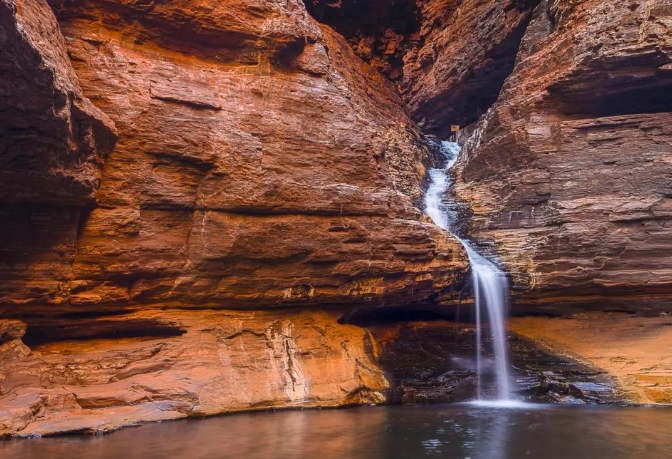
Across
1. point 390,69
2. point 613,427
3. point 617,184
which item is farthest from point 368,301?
point 390,69

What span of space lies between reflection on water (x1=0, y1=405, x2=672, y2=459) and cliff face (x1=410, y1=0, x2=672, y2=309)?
4194 millimetres

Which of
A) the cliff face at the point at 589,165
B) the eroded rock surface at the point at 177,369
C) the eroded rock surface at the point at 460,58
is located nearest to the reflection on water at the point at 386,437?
the eroded rock surface at the point at 177,369

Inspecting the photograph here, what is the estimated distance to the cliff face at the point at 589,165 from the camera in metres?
15.3

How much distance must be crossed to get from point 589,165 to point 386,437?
9979 mm

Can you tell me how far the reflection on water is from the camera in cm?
861

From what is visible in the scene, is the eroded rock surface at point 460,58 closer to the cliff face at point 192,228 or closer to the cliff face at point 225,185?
the cliff face at point 225,185

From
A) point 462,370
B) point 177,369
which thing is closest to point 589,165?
point 462,370

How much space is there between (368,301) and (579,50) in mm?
8917

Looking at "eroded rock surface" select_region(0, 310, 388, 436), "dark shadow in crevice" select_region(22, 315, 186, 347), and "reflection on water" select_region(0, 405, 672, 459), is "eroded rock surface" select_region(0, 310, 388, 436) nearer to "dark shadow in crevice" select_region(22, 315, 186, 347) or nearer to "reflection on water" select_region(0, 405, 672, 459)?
"dark shadow in crevice" select_region(22, 315, 186, 347)

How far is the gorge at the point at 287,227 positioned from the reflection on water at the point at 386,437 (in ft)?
3.03

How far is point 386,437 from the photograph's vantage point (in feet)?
32.2

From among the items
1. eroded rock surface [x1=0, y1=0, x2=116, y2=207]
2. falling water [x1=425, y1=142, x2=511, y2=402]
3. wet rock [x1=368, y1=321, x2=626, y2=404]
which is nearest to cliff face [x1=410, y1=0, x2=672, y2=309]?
falling water [x1=425, y1=142, x2=511, y2=402]

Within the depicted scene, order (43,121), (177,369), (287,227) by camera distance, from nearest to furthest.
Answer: (43,121)
(177,369)
(287,227)

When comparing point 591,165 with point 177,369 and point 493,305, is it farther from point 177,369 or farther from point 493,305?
point 177,369
